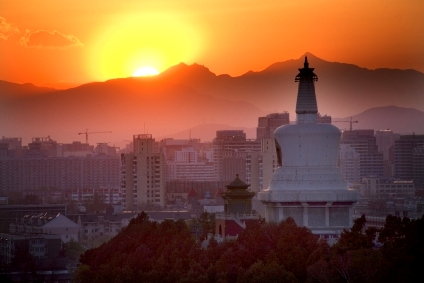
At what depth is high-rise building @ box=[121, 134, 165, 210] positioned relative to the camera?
140 meters

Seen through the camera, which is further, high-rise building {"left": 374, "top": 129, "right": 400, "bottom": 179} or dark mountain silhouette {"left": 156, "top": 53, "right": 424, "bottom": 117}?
high-rise building {"left": 374, "top": 129, "right": 400, "bottom": 179}

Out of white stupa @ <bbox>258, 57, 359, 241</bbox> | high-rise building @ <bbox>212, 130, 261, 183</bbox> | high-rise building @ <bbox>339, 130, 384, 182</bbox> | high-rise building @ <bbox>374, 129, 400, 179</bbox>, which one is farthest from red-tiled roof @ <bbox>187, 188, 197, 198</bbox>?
white stupa @ <bbox>258, 57, 359, 241</bbox>

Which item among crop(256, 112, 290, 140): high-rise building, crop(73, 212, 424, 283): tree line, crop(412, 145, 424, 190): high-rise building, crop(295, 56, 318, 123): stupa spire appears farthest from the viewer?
crop(256, 112, 290, 140): high-rise building

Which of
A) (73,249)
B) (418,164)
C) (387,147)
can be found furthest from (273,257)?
(387,147)

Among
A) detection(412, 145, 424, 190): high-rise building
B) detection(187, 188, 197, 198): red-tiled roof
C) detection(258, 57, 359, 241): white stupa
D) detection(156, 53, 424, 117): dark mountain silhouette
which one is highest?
detection(156, 53, 424, 117): dark mountain silhouette

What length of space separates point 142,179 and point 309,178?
7108cm

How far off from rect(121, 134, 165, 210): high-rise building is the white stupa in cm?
6812

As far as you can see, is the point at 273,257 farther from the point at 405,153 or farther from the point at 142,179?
the point at 405,153

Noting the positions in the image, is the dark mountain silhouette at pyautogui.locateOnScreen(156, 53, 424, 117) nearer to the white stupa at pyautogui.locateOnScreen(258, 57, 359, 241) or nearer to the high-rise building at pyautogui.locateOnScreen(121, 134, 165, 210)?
the high-rise building at pyautogui.locateOnScreen(121, 134, 165, 210)

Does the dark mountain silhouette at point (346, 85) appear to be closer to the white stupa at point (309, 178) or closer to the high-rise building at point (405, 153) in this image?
the high-rise building at point (405, 153)

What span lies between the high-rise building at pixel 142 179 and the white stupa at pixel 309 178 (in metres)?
68.1

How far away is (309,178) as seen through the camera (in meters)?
69.8

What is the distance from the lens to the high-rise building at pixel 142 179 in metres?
140

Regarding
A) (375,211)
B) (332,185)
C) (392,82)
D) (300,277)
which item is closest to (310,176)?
(332,185)
